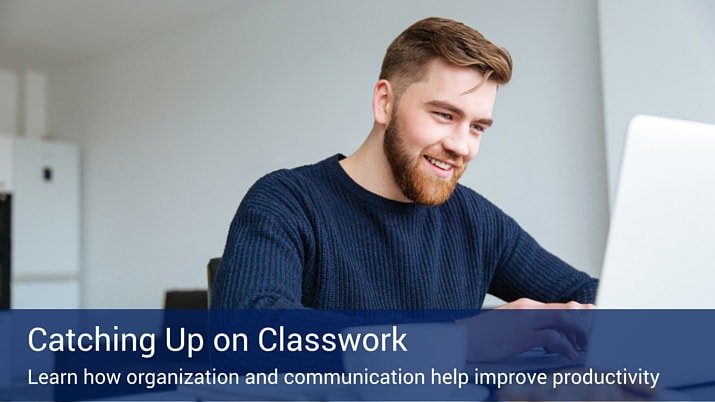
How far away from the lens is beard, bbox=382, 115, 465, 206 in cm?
146

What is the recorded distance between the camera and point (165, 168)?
5.34m

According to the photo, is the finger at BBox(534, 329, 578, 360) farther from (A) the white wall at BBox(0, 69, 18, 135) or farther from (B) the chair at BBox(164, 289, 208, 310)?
(A) the white wall at BBox(0, 69, 18, 135)

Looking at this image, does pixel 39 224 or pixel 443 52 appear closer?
pixel 443 52

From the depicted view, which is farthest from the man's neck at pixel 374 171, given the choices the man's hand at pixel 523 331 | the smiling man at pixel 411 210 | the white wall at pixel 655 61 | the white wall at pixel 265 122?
the white wall at pixel 265 122

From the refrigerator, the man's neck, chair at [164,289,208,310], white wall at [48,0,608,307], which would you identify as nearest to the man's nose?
the man's neck

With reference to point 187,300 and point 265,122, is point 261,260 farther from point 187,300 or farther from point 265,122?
point 265,122

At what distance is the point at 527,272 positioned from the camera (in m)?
1.67

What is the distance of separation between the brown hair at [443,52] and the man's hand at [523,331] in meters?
0.47

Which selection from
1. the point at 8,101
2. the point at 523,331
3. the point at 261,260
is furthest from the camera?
the point at 8,101

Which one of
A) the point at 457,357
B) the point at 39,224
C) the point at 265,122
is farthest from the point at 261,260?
the point at 39,224

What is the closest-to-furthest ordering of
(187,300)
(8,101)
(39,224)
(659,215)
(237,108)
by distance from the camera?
(659,215), (187,300), (237,108), (39,224), (8,101)

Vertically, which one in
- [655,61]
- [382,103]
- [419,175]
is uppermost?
[655,61]

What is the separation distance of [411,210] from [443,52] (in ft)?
1.07

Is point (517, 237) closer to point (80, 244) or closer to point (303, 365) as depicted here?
point (303, 365)
